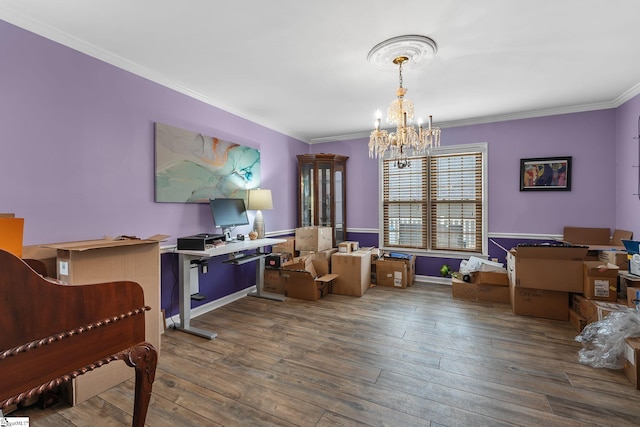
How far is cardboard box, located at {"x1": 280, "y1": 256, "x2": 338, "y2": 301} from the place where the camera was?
3.81 m

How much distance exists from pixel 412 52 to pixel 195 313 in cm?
339

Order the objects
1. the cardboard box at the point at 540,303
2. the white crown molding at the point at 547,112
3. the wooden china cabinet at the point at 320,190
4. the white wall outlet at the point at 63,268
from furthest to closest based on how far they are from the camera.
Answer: the wooden china cabinet at the point at 320,190 → the white crown molding at the point at 547,112 → the cardboard box at the point at 540,303 → the white wall outlet at the point at 63,268

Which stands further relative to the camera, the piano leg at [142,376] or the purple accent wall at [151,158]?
the purple accent wall at [151,158]

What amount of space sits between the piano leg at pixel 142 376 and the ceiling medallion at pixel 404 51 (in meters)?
2.51

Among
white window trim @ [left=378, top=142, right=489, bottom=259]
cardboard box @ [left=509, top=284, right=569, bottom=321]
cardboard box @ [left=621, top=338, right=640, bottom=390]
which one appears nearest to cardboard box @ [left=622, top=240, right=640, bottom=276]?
cardboard box @ [left=509, top=284, right=569, bottom=321]

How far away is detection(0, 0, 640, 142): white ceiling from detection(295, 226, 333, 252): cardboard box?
1.80 metres

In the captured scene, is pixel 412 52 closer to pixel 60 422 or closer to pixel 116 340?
pixel 116 340

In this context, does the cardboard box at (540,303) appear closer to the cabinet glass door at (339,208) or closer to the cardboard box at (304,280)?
the cardboard box at (304,280)

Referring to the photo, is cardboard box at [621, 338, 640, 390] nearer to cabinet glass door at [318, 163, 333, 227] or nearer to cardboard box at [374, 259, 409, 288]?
cardboard box at [374, 259, 409, 288]

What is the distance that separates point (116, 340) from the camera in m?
1.17

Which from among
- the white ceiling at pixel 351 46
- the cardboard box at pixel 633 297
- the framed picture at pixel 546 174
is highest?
the white ceiling at pixel 351 46

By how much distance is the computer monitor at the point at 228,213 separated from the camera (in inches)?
129

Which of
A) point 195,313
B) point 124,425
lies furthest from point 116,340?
point 195,313

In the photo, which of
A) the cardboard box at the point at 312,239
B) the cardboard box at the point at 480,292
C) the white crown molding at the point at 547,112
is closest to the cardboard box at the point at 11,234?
the cardboard box at the point at 312,239
